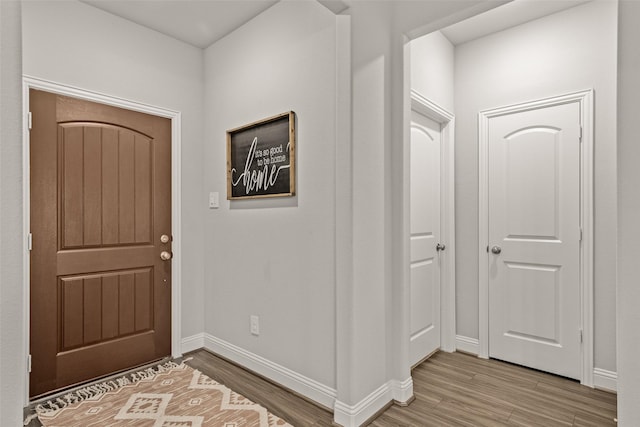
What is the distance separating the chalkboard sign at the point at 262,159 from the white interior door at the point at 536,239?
1.73 m

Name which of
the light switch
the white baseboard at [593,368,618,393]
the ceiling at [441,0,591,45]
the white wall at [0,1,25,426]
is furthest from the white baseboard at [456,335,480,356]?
the white wall at [0,1,25,426]

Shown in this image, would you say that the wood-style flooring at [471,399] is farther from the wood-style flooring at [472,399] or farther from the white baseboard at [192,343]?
the white baseboard at [192,343]

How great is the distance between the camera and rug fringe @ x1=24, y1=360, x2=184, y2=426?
2076 millimetres

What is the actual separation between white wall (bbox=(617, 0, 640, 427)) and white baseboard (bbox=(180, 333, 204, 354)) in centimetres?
281

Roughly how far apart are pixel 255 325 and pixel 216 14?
2.34m

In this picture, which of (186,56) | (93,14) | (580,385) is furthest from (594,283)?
(93,14)

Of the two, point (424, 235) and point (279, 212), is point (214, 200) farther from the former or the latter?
point (424, 235)

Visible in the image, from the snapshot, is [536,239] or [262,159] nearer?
[262,159]

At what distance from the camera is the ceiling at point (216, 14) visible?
246 cm

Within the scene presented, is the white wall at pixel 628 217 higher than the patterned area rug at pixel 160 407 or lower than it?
higher

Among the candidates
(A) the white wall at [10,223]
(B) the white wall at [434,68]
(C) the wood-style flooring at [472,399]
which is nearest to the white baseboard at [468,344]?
(C) the wood-style flooring at [472,399]

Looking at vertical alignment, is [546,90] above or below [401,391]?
above

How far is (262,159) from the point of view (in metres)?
2.54

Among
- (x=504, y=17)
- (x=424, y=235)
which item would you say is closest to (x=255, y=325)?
(x=424, y=235)
